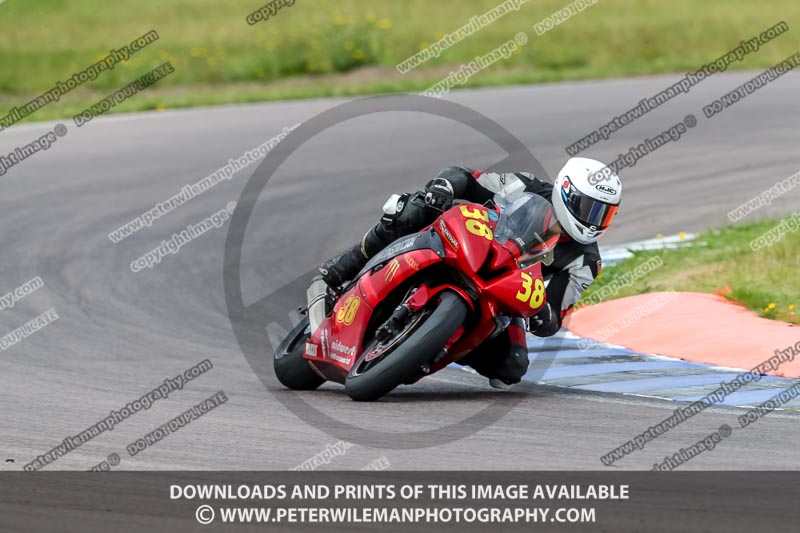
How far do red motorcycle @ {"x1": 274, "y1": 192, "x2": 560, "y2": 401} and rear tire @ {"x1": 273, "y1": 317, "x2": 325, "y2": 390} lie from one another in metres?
0.47

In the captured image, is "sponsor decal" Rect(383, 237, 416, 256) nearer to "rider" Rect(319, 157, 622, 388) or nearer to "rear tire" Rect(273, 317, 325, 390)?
"rider" Rect(319, 157, 622, 388)

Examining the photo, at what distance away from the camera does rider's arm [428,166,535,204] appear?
7148 mm

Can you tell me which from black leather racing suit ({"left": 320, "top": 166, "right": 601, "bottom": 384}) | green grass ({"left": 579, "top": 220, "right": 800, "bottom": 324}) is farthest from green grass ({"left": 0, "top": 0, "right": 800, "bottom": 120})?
black leather racing suit ({"left": 320, "top": 166, "right": 601, "bottom": 384})

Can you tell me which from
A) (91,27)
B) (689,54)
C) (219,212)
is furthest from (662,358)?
(91,27)

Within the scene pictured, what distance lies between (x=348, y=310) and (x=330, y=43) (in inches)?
814

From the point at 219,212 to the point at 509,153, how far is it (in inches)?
190

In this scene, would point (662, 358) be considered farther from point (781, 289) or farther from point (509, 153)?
point (509, 153)

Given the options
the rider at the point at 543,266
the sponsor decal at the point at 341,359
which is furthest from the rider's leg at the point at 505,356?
the sponsor decal at the point at 341,359

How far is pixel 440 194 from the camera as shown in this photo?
701 cm

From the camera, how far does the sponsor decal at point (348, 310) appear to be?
22.7 ft

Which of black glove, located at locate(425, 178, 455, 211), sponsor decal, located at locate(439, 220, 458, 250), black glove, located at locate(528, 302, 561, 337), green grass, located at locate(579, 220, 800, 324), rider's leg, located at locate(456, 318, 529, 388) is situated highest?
black glove, located at locate(425, 178, 455, 211)

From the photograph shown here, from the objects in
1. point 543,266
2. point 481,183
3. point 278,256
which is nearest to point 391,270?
point 481,183

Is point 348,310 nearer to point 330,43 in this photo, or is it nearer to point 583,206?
point 583,206
